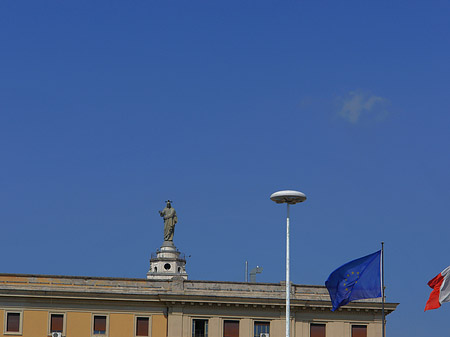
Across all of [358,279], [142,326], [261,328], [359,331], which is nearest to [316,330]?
[359,331]

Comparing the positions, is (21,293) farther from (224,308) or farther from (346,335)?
(346,335)

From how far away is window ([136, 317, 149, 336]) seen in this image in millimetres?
67812

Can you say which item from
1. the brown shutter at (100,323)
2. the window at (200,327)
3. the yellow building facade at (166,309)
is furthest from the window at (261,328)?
the brown shutter at (100,323)

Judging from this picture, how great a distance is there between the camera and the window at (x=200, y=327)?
67938 millimetres

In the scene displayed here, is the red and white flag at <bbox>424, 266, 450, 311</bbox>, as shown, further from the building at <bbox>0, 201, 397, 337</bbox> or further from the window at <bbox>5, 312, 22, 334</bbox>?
the window at <bbox>5, 312, 22, 334</bbox>

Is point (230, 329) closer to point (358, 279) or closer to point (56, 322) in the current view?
point (56, 322)

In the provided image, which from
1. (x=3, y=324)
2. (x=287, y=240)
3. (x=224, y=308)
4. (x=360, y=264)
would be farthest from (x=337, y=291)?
(x=3, y=324)

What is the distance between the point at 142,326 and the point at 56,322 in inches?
215

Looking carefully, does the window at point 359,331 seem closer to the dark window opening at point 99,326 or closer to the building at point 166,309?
the building at point 166,309

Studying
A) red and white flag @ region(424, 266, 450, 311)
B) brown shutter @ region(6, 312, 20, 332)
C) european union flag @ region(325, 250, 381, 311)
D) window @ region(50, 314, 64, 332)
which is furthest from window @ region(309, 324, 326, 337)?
red and white flag @ region(424, 266, 450, 311)

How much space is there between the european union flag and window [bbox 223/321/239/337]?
23419mm

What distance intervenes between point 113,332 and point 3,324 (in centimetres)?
687

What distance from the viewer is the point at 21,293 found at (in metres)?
66.4

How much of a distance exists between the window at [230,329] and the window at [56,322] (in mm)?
10382
